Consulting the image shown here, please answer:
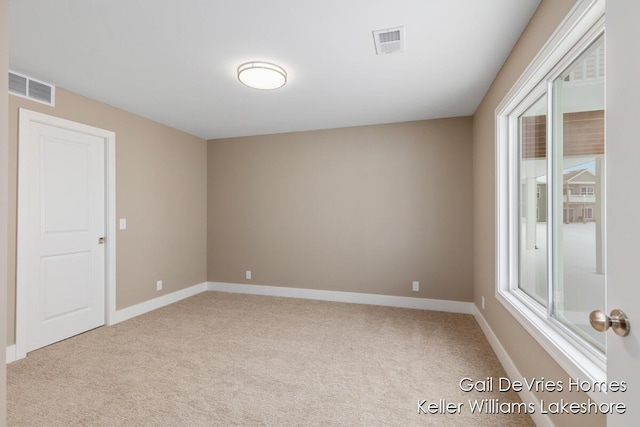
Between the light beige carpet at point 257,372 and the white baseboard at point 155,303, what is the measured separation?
0.13 meters

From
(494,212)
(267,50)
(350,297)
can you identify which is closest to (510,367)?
(494,212)

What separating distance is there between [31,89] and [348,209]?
11.7ft

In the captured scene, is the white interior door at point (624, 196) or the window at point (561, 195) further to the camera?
the window at point (561, 195)

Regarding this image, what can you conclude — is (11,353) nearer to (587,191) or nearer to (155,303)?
(155,303)

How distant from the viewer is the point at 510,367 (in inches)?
91.4

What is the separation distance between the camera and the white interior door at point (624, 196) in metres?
0.83

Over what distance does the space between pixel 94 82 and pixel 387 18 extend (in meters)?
2.69

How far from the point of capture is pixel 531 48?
76.3 inches

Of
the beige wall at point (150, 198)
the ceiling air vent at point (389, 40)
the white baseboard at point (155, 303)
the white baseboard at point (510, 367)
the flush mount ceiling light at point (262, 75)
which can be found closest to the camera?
the white baseboard at point (510, 367)

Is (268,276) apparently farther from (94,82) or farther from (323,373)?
(94,82)

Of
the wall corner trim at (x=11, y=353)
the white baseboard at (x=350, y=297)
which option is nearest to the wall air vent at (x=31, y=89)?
the wall corner trim at (x=11, y=353)

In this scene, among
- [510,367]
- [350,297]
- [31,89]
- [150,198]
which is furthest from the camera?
[350,297]

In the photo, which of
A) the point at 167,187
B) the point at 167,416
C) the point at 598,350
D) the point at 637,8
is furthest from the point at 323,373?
the point at 167,187

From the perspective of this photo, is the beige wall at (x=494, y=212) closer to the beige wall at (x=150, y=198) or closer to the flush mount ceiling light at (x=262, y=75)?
the flush mount ceiling light at (x=262, y=75)
